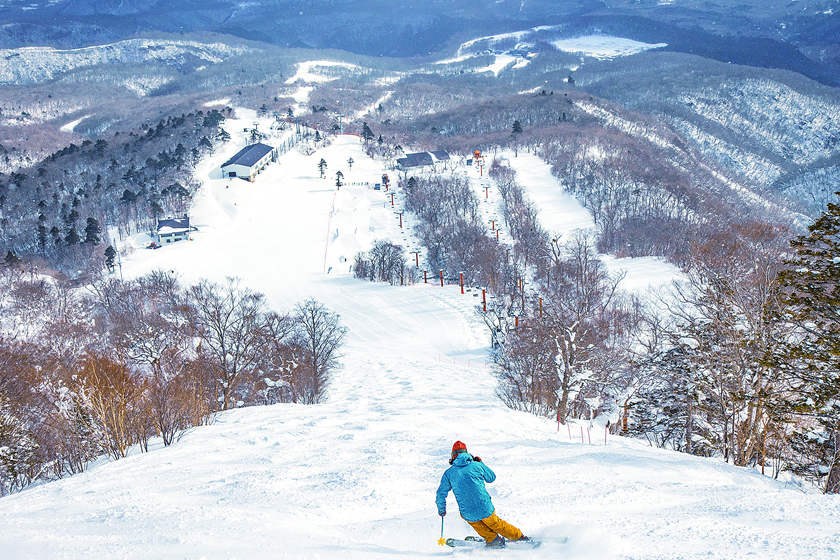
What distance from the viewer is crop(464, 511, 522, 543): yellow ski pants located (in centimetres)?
656

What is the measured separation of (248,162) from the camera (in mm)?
99812

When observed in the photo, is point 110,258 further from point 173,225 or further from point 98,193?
point 98,193

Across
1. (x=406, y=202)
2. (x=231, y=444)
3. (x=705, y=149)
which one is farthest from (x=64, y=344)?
(x=705, y=149)

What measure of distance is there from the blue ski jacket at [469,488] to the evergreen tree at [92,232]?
290 ft

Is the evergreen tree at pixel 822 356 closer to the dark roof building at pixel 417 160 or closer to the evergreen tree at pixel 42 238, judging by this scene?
the evergreen tree at pixel 42 238

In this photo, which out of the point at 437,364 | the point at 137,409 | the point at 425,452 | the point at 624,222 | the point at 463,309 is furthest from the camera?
the point at 624,222

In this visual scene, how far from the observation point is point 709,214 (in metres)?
92.9

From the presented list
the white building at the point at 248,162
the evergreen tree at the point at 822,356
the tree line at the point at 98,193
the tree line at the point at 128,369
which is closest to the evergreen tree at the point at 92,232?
the tree line at the point at 98,193

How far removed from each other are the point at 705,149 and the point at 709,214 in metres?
97.8

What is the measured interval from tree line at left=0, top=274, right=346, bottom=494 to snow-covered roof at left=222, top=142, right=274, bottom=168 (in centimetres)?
4886

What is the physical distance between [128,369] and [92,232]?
7400cm

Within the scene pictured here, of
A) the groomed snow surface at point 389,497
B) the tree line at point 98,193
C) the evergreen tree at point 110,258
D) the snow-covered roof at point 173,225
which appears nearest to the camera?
the groomed snow surface at point 389,497

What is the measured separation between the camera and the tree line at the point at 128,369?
50.0 ft

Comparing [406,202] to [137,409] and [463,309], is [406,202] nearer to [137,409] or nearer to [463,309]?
[463,309]
